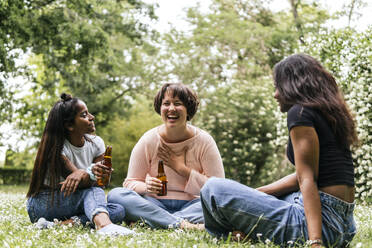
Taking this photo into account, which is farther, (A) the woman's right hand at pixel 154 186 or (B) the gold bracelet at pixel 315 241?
(A) the woman's right hand at pixel 154 186

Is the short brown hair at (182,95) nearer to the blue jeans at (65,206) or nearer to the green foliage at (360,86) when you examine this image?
the blue jeans at (65,206)

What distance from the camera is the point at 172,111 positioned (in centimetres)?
502

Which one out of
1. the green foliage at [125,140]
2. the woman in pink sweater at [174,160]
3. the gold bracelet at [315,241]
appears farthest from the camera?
the green foliage at [125,140]

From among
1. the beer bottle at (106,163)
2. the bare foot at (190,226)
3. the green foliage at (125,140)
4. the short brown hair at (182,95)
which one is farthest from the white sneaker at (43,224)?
the green foliage at (125,140)

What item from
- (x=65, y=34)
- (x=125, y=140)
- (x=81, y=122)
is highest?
(x=65, y=34)

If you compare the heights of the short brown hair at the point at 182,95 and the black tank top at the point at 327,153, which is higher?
the short brown hair at the point at 182,95

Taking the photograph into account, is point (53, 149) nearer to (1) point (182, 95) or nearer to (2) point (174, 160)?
(2) point (174, 160)

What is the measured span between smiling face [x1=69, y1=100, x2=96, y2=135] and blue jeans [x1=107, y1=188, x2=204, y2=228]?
80 centimetres

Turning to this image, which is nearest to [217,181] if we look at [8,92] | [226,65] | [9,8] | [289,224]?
[289,224]

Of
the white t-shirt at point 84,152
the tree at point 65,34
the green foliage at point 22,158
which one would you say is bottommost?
the green foliage at point 22,158

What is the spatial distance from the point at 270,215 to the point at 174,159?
1.96 meters

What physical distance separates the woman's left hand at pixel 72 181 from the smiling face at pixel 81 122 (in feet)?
1.78

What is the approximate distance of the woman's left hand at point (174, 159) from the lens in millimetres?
4977

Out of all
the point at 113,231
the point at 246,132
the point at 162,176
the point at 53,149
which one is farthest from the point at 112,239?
the point at 246,132
